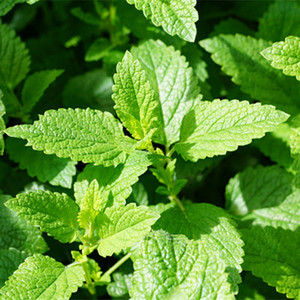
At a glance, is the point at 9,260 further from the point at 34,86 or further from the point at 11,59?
the point at 11,59

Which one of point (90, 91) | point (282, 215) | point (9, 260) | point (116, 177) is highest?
point (90, 91)

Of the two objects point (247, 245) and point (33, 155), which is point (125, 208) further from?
point (33, 155)

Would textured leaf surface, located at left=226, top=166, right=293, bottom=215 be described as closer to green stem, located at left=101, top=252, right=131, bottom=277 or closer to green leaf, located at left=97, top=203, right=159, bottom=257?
green stem, located at left=101, top=252, right=131, bottom=277

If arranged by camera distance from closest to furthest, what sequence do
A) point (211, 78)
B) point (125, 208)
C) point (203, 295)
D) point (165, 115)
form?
point (203, 295) → point (125, 208) → point (165, 115) → point (211, 78)

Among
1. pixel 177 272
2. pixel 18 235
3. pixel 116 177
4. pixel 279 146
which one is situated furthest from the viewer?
pixel 279 146

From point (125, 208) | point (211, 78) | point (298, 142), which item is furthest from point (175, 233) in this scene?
point (211, 78)

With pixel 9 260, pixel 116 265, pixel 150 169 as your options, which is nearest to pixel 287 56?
pixel 150 169
